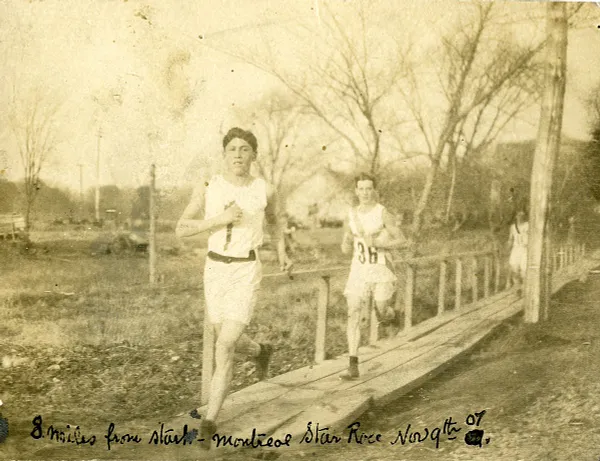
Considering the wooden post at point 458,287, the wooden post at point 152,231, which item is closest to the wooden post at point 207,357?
the wooden post at point 152,231

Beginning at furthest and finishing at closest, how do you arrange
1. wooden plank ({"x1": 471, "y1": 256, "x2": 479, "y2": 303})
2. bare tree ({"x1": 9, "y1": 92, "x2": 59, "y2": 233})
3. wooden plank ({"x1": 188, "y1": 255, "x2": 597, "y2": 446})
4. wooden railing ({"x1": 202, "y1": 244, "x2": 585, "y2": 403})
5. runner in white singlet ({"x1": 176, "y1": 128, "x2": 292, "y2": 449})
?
wooden plank ({"x1": 471, "y1": 256, "x2": 479, "y2": 303}) → wooden railing ({"x1": 202, "y1": 244, "x2": 585, "y2": 403}) → bare tree ({"x1": 9, "y1": 92, "x2": 59, "y2": 233}) → wooden plank ({"x1": 188, "y1": 255, "x2": 597, "y2": 446}) → runner in white singlet ({"x1": 176, "y1": 128, "x2": 292, "y2": 449})

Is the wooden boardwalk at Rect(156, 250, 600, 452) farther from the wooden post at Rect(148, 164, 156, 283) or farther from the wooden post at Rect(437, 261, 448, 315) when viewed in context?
the wooden post at Rect(148, 164, 156, 283)

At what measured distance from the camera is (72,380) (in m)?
3.64

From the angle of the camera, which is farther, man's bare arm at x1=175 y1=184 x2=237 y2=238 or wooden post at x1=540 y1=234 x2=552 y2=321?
wooden post at x1=540 y1=234 x2=552 y2=321

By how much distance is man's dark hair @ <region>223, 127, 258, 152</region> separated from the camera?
3.63m

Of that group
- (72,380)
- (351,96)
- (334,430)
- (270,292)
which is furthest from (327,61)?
(72,380)

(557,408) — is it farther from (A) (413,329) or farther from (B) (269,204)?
(B) (269,204)

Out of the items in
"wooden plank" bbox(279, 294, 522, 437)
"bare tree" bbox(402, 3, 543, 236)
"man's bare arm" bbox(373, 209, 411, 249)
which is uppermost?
"bare tree" bbox(402, 3, 543, 236)

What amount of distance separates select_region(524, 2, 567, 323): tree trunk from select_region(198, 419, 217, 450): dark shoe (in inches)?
91.3

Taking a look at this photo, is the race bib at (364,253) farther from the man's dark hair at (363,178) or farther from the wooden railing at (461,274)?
the man's dark hair at (363,178)

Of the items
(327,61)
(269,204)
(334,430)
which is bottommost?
(334,430)

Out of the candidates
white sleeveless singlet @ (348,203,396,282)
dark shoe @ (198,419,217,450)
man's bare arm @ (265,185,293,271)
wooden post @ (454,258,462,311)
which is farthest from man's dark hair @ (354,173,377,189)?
dark shoe @ (198,419,217,450)

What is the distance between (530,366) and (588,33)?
88.3 inches

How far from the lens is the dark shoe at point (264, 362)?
3.68 meters
